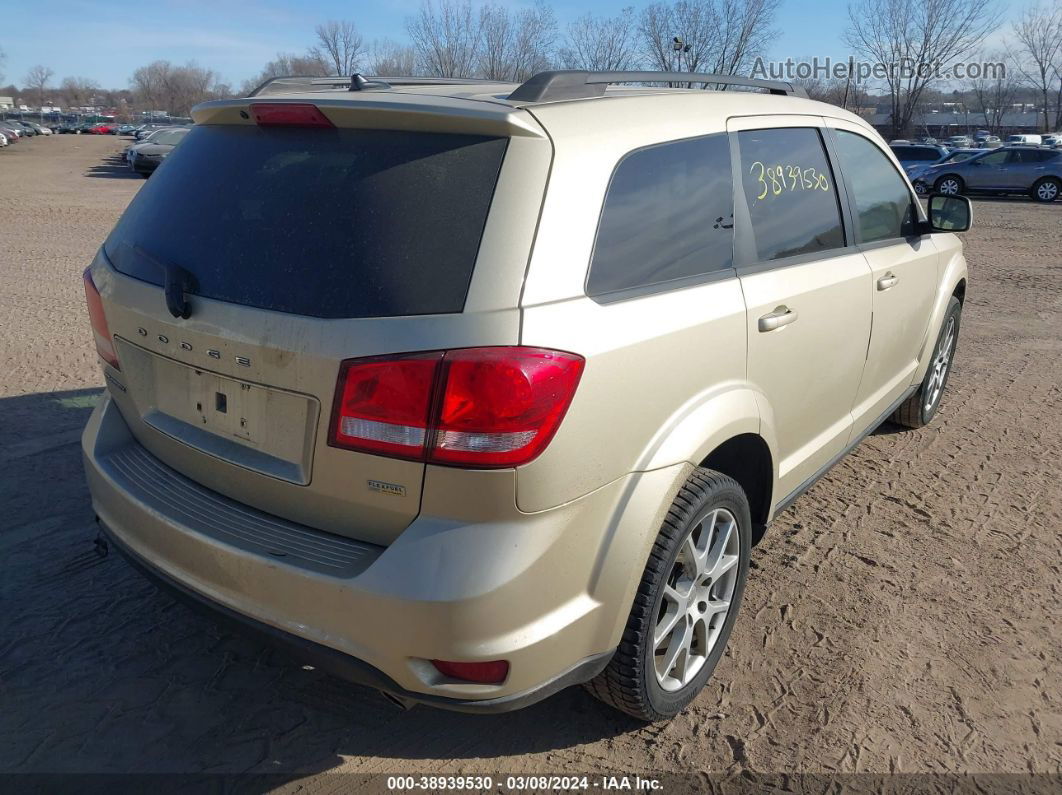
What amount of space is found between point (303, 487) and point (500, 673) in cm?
68

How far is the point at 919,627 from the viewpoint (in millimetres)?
3184

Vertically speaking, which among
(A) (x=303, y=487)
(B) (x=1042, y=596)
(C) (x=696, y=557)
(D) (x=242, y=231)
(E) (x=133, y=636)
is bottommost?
(B) (x=1042, y=596)

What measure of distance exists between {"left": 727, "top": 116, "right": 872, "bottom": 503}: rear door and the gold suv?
3 centimetres

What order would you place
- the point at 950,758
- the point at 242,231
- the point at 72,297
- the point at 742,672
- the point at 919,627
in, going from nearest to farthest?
the point at 242,231 → the point at 950,758 → the point at 742,672 → the point at 919,627 → the point at 72,297

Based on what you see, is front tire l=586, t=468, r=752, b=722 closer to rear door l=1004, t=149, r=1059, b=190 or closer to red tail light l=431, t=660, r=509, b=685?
red tail light l=431, t=660, r=509, b=685

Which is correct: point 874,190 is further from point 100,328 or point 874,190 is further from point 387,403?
point 100,328

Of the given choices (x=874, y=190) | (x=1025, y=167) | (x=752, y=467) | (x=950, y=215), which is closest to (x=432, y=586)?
(x=752, y=467)

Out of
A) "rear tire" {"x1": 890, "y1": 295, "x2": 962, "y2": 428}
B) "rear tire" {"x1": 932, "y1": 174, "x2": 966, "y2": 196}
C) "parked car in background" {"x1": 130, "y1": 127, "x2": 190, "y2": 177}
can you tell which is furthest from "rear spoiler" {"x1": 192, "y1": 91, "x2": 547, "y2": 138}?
"rear tire" {"x1": 932, "y1": 174, "x2": 966, "y2": 196}

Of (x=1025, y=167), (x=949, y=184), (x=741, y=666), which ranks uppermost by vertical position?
(x=741, y=666)

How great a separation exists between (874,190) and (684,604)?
238 cm

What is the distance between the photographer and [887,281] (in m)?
3.81

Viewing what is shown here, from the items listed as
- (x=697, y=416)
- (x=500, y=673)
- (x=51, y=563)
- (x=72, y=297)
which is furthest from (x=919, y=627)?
(x=72, y=297)

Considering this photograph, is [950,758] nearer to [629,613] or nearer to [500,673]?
[629,613]

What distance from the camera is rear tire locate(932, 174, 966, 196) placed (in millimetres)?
24797
